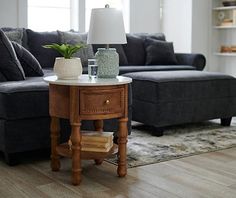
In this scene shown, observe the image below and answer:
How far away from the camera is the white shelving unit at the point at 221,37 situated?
19.6ft

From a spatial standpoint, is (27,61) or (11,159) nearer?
(11,159)

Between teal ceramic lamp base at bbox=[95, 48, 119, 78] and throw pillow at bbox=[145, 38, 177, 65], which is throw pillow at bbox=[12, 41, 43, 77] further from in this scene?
throw pillow at bbox=[145, 38, 177, 65]

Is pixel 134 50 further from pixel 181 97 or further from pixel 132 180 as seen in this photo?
pixel 132 180

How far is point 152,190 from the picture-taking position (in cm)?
227

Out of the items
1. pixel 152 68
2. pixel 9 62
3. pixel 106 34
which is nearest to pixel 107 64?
pixel 106 34

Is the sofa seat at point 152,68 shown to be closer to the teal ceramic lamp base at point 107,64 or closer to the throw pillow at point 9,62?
the throw pillow at point 9,62

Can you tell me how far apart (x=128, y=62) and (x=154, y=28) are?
4.32ft

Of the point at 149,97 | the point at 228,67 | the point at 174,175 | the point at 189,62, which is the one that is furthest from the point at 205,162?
the point at 228,67

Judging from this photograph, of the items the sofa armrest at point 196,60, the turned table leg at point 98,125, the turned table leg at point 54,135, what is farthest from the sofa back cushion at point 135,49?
the turned table leg at point 54,135

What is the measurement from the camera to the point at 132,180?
2422 mm

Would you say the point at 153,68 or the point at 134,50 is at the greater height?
the point at 134,50

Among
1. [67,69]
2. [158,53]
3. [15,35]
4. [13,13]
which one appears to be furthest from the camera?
[158,53]

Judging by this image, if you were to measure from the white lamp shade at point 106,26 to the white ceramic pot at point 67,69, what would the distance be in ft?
0.58

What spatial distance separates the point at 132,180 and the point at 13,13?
3155 mm
